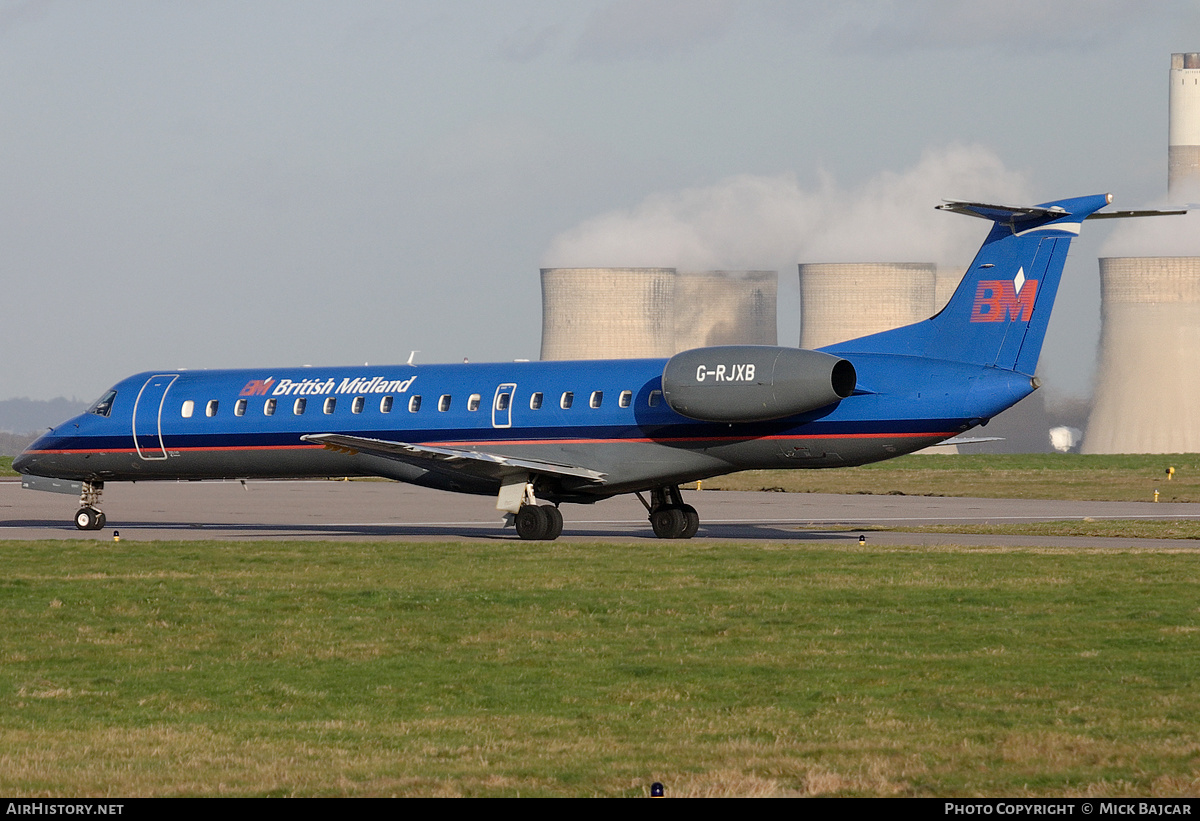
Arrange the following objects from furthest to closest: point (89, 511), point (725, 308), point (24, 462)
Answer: point (725, 308)
point (24, 462)
point (89, 511)

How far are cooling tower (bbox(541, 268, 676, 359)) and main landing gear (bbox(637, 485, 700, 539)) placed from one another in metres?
70.7

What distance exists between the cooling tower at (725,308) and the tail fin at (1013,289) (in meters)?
84.3

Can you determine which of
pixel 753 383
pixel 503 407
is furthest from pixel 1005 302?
pixel 503 407

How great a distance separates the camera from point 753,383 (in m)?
29.2

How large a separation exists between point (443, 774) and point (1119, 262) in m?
97.6

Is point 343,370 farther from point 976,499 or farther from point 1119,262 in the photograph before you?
point 1119,262

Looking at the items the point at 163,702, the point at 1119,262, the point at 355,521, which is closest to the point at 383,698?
the point at 163,702

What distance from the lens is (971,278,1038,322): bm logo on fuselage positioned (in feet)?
95.4

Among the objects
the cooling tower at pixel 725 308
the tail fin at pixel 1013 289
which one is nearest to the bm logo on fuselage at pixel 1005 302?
the tail fin at pixel 1013 289

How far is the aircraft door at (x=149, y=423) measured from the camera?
3584cm

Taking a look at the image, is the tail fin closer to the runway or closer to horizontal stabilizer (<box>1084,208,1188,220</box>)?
horizontal stabilizer (<box>1084,208,1188,220</box>)

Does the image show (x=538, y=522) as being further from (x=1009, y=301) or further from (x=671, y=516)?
(x=1009, y=301)

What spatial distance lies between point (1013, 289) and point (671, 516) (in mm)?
8364

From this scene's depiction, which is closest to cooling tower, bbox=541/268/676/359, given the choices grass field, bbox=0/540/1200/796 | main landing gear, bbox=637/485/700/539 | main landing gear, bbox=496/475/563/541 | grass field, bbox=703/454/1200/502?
grass field, bbox=703/454/1200/502
